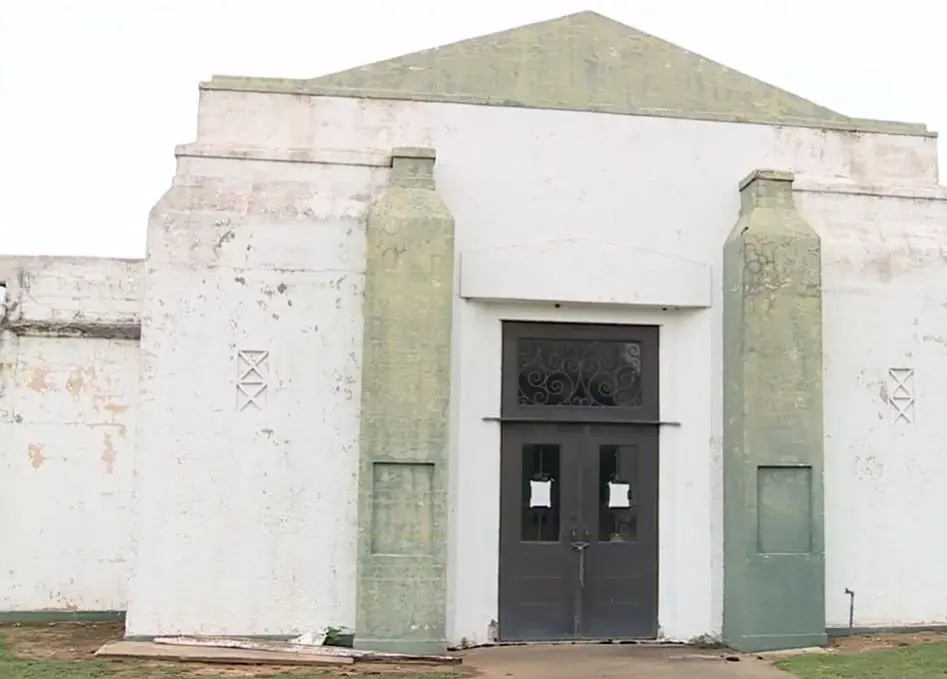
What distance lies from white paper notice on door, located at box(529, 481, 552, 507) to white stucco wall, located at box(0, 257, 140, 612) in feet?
14.1

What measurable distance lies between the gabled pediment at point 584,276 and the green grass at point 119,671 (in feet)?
12.3

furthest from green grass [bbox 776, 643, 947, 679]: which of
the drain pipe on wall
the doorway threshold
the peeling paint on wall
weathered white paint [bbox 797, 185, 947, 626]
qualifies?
the peeling paint on wall

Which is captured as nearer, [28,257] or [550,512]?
[550,512]

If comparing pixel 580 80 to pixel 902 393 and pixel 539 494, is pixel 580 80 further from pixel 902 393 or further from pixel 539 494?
pixel 902 393

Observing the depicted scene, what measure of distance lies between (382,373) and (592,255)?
247 cm

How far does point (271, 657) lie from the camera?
9.08 m

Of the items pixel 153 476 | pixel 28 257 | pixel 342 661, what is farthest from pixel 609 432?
pixel 28 257

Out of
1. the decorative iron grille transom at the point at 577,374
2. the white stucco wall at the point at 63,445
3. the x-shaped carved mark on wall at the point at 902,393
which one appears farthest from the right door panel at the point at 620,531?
the white stucco wall at the point at 63,445

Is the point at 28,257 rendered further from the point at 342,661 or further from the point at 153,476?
the point at 342,661

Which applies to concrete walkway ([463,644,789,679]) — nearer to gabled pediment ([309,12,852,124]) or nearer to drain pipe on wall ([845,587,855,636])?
drain pipe on wall ([845,587,855,636])

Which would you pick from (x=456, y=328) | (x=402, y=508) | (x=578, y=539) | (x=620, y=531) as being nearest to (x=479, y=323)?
(x=456, y=328)

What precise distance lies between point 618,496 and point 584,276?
7.32 ft

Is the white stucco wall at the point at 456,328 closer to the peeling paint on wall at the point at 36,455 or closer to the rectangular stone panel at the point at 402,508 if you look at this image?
the rectangular stone panel at the point at 402,508

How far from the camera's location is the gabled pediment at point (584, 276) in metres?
10.5
